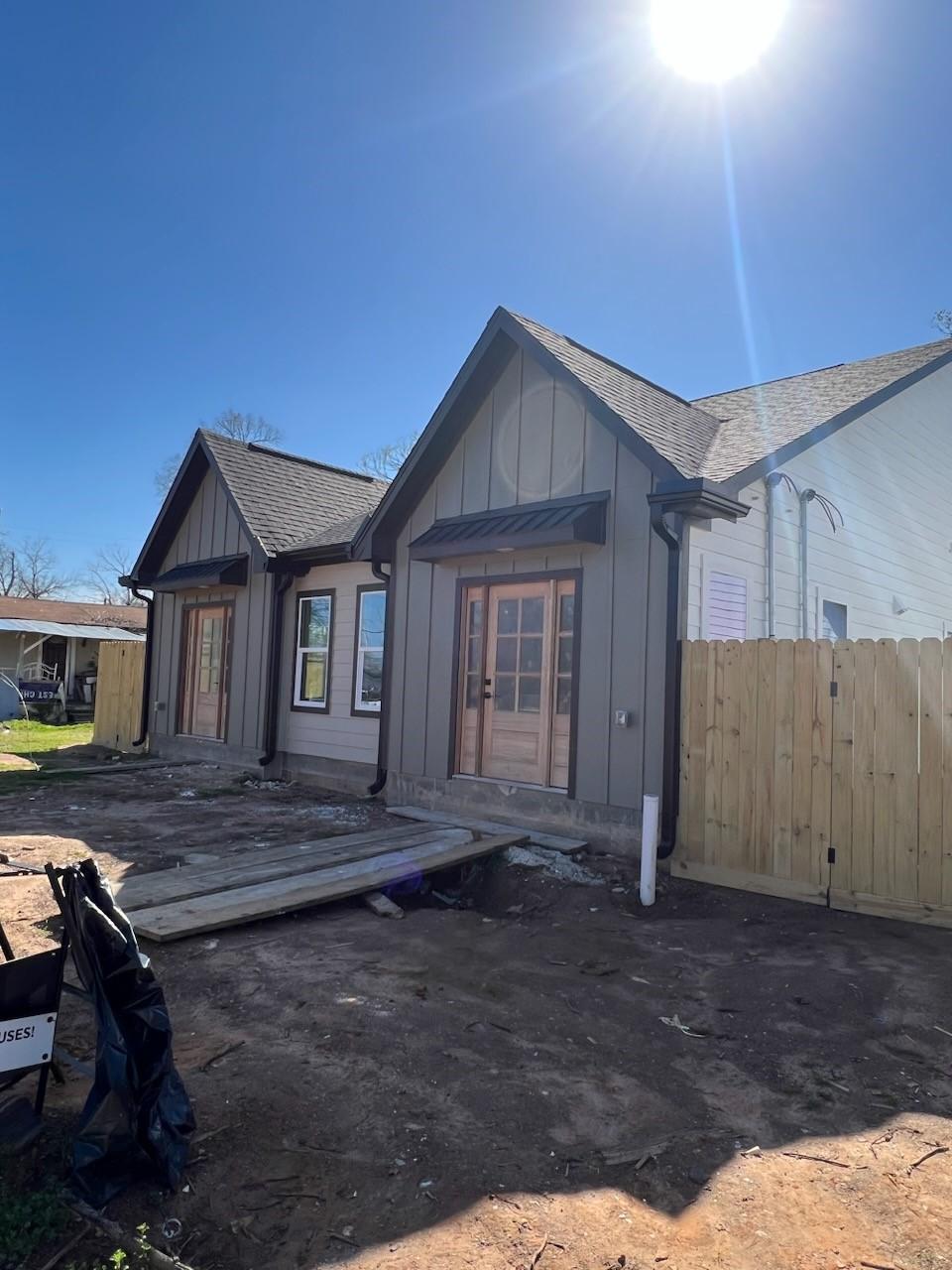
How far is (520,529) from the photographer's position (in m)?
7.80

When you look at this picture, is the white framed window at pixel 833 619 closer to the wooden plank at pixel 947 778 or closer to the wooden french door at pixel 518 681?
the wooden french door at pixel 518 681

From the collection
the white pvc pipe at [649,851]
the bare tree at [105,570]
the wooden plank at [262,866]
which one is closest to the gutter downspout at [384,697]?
the wooden plank at [262,866]

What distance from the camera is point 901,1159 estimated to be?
268cm

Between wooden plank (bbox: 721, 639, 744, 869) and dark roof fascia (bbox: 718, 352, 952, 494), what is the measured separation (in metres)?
1.58

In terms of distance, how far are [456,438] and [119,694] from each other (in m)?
9.96

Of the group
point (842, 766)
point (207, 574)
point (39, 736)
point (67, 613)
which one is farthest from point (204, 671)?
point (67, 613)

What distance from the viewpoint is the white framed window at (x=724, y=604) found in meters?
7.22

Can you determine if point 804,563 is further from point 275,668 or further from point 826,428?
point 275,668

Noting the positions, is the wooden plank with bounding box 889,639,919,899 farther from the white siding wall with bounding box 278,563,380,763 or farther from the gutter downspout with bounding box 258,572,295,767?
the gutter downspout with bounding box 258,572,295,767

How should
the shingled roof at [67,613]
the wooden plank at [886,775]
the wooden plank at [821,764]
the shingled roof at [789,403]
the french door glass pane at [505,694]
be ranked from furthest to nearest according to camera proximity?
the shingled roof at [67,613] → the french door glass pane at [505,694] → the shingled roof at [789,403] → the wooden plank at [821,764] → the wooden plank at [886,775]

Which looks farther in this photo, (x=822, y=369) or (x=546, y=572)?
(x=822, y=369)

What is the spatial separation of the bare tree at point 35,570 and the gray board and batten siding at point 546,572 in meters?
55.9

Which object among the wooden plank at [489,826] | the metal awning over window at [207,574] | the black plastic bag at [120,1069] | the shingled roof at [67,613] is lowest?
the wooden plank at [489,826]

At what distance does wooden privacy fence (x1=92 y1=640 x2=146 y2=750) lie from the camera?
49.0 ft
